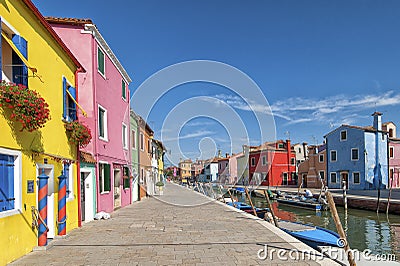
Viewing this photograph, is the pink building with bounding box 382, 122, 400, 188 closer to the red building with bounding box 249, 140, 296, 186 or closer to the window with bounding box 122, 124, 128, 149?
the red building with bounding box 249, 140, 296, 186

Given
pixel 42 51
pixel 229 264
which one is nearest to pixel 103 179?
pixel 42 51

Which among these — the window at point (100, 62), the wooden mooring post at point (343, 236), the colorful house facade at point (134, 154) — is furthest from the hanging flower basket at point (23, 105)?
the colorful house facade at point (134, 154)

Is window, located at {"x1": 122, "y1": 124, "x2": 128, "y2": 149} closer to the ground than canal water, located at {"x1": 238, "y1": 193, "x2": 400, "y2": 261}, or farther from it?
farther from it

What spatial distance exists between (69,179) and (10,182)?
348 centimetres

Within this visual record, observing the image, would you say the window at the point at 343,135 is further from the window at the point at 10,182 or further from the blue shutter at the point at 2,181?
the blue shutter at the point at 2,181

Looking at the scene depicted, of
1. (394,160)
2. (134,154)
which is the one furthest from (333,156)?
(134,154)

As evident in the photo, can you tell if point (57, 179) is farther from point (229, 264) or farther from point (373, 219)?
point (373, 219)

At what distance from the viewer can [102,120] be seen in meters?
13.4

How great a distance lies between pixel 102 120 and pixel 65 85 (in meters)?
4.33

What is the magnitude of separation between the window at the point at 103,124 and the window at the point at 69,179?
3424 mm

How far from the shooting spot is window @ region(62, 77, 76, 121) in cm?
915

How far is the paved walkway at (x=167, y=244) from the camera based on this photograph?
6203 millimetres

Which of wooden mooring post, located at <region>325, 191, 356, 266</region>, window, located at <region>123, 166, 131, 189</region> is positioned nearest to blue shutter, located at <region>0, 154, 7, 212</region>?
wooden mooring post, located at <region>325, 191, 356, 266</region>

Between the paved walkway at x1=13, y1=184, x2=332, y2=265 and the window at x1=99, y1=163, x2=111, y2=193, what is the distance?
210 centimetres
